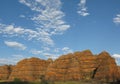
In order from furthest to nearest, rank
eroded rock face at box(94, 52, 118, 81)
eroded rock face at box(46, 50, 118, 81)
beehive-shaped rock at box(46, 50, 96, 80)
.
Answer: beehive-shaped rock at box(46, 50, 96, 80)
eroded rock face at box(46, 50, 118, 81)
eroded rock face at box(94, 52, 118, 81)

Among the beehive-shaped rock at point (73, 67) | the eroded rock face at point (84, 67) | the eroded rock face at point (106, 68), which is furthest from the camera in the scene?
the beehive-shaped rock at point (73, 67)

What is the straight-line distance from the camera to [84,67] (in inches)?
6250

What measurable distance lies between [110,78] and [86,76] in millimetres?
15116

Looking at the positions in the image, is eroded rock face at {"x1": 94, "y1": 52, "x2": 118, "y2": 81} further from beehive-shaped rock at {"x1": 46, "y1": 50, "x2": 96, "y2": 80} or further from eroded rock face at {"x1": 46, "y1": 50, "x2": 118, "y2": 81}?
beehive-shaped rock at {"x1": 46, "y1": 50, "x2": 96, "y2": 80}

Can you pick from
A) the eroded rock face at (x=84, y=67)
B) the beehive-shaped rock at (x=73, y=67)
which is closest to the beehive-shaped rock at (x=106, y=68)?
the eroded rock face at (x=84, y=67)

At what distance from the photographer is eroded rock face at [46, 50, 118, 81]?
494ft

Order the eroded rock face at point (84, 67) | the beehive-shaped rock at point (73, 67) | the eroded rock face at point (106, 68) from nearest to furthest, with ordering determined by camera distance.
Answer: the eroded rock face at point (106, 68)
the eroded rock face at point (84, 67)
the beehive-shaped rock at point (73, 67)

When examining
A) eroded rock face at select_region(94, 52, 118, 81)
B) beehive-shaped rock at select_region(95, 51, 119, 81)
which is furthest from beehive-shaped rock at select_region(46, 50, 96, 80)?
beehive-shaped rock at select_region(95, 51, 119, 81)

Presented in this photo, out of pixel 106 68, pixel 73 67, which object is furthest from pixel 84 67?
pixel 106 68

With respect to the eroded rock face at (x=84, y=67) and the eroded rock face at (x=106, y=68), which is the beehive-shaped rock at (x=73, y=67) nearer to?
the eroded rock face at (x=84, y=67)

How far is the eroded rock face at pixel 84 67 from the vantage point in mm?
150500

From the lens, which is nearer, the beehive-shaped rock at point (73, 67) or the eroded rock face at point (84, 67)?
A: the eroded rock face at point (84, 67)

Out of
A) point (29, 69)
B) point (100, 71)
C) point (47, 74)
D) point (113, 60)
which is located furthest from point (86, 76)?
point (29, 69)

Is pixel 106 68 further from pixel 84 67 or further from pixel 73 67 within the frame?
pixel 73 67
